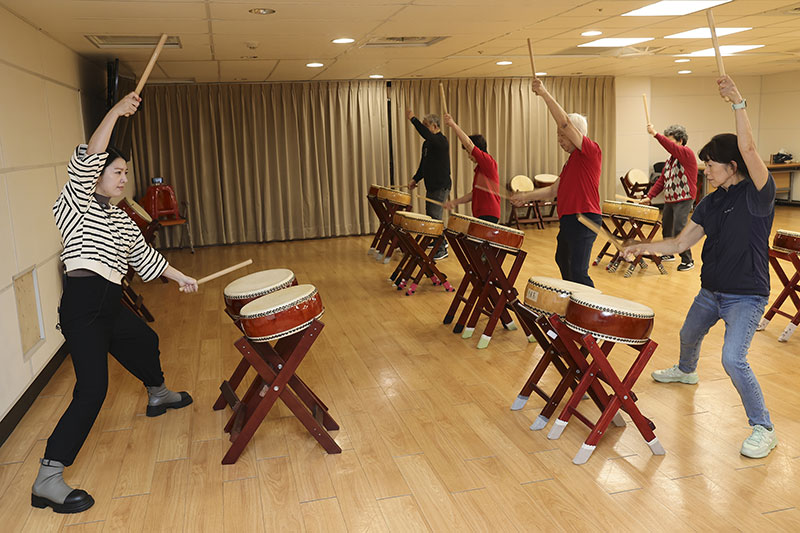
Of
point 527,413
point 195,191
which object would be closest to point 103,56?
point 195,191

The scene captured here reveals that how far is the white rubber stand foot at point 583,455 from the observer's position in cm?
288

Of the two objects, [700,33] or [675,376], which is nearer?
[675,376]

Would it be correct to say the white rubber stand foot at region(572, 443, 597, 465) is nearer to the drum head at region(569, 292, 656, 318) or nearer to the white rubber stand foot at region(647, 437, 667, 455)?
the white rubber stand foot at region(647, 437, 667, 455)

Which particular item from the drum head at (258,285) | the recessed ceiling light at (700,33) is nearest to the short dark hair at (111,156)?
the drum head at (258,285)

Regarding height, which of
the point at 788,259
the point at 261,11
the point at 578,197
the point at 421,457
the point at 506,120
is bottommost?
the point at 421,457

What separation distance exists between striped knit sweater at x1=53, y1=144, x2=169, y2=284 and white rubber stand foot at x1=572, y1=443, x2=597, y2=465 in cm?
215

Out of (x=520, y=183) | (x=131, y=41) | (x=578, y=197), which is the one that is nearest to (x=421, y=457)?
(x=578, y=197)

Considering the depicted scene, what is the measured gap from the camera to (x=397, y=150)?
1016 cm

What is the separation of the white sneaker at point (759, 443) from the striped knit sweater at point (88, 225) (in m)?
2.83

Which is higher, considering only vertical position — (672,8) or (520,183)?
(672,8)

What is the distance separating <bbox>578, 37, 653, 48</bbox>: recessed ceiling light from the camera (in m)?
6.86

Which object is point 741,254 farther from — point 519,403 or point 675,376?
point 519,403

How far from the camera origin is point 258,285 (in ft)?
10.9

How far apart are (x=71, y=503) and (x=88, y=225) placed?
1117 millimetres
